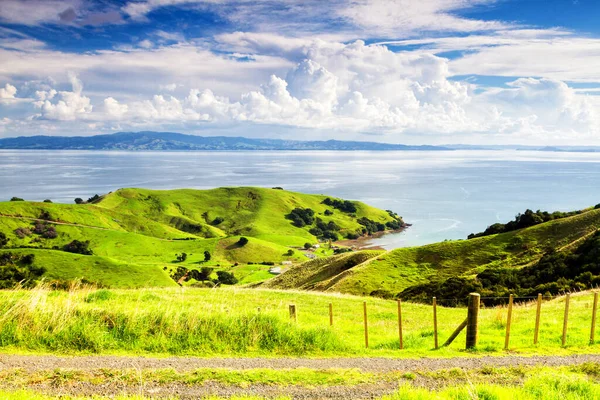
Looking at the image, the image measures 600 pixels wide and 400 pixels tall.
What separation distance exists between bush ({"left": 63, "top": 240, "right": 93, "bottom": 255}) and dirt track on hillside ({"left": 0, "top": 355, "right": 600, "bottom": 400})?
13590 cm

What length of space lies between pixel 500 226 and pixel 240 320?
55.1 meters

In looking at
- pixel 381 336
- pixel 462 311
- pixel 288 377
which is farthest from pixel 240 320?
pixel 462 311

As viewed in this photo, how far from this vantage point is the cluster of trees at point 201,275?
114m

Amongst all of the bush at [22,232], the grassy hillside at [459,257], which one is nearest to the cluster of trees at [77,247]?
the bush at [22,232]

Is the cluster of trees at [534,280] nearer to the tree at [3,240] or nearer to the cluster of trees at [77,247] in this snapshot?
the cluster of trees at [77,247]

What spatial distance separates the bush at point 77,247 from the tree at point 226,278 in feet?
149

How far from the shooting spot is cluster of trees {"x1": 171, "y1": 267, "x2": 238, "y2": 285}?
4500 inches

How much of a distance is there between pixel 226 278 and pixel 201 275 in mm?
9637

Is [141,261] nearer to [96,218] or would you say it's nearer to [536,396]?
[96,218]

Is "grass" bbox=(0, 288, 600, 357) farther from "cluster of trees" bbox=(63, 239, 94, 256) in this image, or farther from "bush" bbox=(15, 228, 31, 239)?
"bush" bbox=(15, 228, 31, 239)

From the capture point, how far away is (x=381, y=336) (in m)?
16.2

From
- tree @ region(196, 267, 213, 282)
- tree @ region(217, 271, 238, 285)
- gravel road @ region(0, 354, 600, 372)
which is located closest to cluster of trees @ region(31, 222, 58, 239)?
tree @ region(196, 267, 213, 282)

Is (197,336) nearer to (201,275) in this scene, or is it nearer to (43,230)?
(201,275)

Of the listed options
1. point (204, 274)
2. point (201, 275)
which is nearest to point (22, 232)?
point (201, 275)
